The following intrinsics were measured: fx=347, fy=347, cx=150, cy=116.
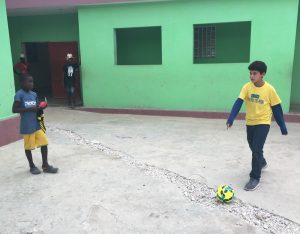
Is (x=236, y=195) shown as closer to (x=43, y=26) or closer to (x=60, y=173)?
(x=60, y=173)

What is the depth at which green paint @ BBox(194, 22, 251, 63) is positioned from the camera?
32.5ft

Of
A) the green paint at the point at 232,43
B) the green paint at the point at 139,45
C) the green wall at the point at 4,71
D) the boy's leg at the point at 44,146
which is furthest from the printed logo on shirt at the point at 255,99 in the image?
the green paint at the point at 139,45

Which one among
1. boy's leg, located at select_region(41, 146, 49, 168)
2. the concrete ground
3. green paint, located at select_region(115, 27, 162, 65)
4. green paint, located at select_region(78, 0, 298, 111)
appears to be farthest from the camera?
green paint, located at select_region(115, 27, 162, 65)

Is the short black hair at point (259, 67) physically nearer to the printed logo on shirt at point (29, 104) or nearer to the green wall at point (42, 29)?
→ the printed logo on shirt at point (29, 104)

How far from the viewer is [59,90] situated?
12.8 m

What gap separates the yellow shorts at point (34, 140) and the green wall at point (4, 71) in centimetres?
209

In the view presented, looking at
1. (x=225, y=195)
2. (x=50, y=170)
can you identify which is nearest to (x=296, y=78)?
(x=225, y=195)

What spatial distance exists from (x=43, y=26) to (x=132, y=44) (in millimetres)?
3027

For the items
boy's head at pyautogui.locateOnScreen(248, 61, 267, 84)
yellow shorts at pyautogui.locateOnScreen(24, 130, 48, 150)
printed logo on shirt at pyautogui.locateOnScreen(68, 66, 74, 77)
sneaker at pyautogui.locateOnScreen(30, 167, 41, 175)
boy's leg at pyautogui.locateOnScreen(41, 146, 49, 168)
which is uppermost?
boy's head at pyautogui.locateOnScreen(248, 61, 267, 84)

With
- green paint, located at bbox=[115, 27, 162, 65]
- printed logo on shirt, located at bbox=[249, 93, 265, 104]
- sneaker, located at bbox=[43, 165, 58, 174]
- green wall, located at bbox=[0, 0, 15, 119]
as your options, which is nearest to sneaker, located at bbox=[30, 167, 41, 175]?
sneaker, located at bbox=[43, 165, 58, 174]

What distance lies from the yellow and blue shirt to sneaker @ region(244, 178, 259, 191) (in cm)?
76

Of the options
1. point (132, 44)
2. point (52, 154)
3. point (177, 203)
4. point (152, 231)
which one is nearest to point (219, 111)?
point (132, 44)

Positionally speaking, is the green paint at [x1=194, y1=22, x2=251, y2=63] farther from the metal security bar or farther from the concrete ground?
the concrete ground

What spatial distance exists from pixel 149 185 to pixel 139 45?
7.01 metres
